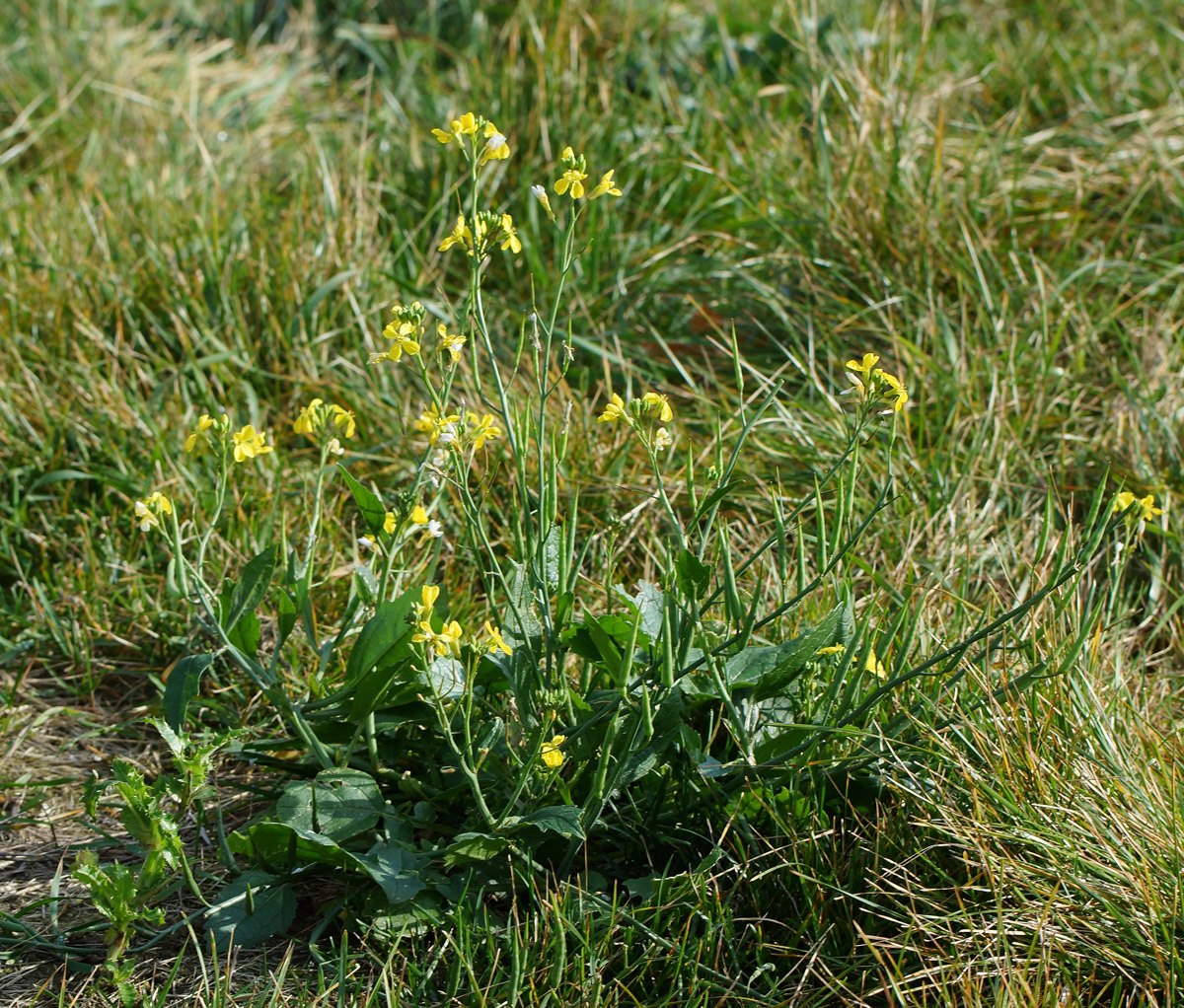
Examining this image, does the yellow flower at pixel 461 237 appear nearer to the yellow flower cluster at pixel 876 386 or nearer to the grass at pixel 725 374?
the grass at pixel 725 374

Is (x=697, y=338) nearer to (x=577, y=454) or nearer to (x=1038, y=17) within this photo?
(x=577, y=454)

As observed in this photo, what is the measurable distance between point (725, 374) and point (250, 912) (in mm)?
1675

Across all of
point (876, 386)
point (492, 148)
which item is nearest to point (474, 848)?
point (876, 386)

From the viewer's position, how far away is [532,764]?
140 cm

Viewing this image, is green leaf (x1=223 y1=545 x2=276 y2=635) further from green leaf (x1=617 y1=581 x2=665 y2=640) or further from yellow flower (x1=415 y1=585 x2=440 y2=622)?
green leaf (x1=617 y1=581 x2=665 y2=640)

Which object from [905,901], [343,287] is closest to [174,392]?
[343,287]

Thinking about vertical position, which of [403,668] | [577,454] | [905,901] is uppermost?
[403,668]

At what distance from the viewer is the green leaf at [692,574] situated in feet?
4.69

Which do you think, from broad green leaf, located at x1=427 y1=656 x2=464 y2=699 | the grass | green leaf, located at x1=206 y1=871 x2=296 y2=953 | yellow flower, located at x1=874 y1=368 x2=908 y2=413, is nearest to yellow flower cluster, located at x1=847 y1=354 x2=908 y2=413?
yellow flower, located at x1=874 y1=368 x2=908 y2=413

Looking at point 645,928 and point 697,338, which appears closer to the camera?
point 645,928

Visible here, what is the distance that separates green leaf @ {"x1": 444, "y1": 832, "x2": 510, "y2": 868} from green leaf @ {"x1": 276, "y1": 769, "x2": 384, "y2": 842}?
12cm

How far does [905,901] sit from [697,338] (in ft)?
5.10

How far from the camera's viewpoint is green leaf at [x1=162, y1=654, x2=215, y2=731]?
4.86 ft

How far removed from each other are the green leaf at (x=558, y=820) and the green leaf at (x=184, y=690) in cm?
46
